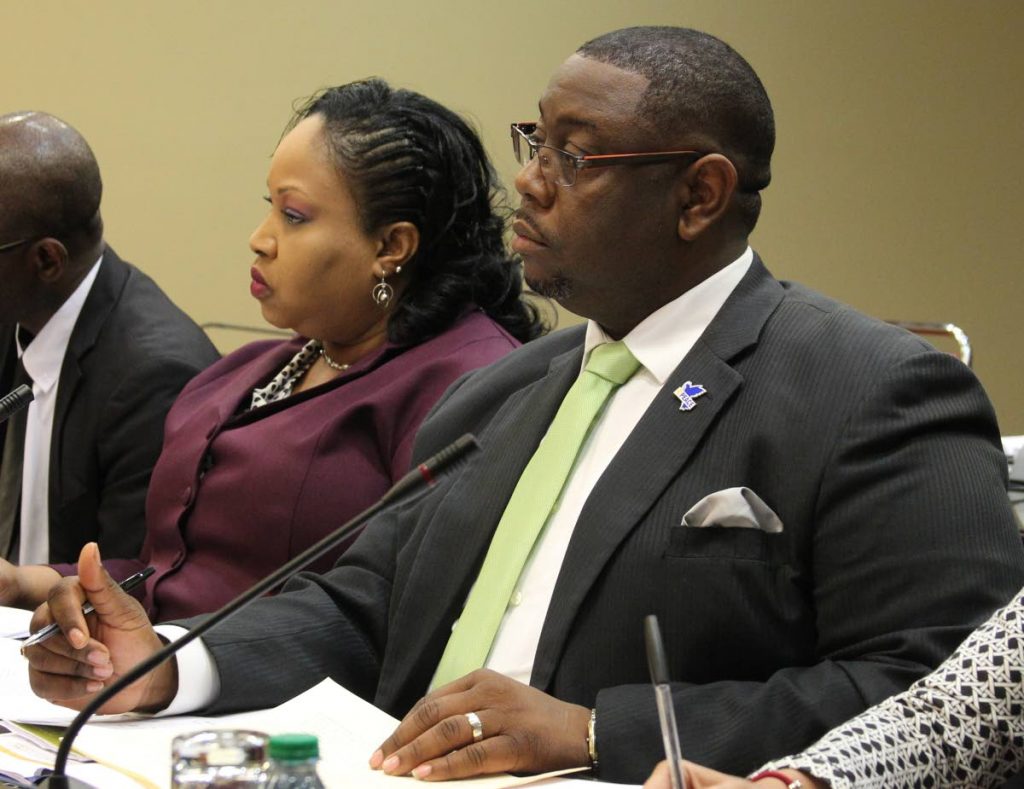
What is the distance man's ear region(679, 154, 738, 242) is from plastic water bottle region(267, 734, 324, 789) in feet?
3.48

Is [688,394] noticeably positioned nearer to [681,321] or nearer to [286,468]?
[681,321]

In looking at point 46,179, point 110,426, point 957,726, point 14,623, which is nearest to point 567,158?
point 957,726

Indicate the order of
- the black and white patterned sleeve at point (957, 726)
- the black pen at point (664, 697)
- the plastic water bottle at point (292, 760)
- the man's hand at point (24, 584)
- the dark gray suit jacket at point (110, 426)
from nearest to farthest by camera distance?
the plastic water bottle at point (292, 760)
the black pen at point (664, 697)
the black and white patterned sleeve at point (957, 726)
the man's hand at point (24, 584)
the dark gray suit jacket at point (110, 426)

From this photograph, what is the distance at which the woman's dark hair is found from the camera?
251cm

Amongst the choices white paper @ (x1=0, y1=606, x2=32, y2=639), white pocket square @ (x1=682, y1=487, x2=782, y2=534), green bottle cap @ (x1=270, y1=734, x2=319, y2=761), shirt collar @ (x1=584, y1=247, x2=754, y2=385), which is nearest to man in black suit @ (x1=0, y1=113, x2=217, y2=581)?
white paper @ (x1=0, y1=606, x2=32, y2=639)

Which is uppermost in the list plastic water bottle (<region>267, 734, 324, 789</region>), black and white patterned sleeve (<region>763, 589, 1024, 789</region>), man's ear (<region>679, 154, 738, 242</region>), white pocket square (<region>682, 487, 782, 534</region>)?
man's ear (<region>679, 154, 738, 242</region>)

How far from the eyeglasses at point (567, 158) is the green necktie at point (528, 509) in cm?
23

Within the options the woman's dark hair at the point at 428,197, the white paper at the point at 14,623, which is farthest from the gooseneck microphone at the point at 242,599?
the woman's dark hair at the point at 428,197

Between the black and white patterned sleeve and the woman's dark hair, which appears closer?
the black and white patterned sleeve

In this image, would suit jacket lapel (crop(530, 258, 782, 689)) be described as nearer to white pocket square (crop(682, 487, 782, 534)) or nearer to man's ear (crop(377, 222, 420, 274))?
white pocket square (crop(682, 487, 782, 534))

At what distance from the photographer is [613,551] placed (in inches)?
65.6

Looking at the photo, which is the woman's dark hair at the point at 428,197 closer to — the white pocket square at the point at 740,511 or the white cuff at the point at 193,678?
the white cuff at the point at 193,678

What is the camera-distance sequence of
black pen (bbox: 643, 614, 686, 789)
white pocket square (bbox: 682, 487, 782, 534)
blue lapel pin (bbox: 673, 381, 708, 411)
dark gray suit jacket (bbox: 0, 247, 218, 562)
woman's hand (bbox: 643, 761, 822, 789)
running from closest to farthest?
1. black pen (bbox: 643, 614, 686, 789)
2. woman's hand (bbox: 643, 761, 822, 789)
3. white pocket square (bbox: 682, 487, 782, 534)
4. blue lapel pin (bbox: 673, 381, 708, 411)
5. dark gray suit jacket (bbox: 0, 247, 218, 562)

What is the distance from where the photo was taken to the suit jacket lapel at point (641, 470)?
5.50 ft
